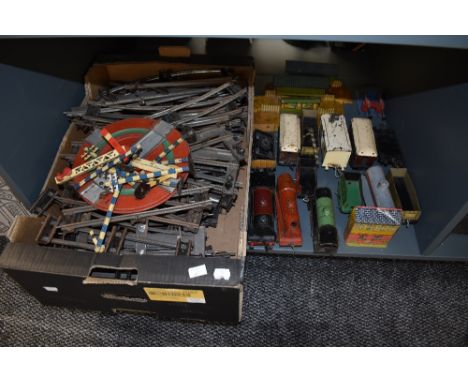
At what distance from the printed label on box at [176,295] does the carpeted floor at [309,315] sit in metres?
0.55

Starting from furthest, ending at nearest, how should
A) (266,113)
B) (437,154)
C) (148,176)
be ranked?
(266,113), (437,154), (148,176)

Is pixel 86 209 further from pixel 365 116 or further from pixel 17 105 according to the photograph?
pixel 365 116

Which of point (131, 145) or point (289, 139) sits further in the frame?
point (289, 139)

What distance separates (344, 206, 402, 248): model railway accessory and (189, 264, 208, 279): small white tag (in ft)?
3.04

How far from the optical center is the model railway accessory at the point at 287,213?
207cm

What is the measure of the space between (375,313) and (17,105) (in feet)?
6.94

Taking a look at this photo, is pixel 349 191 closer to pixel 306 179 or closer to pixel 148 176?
pixel 306 179

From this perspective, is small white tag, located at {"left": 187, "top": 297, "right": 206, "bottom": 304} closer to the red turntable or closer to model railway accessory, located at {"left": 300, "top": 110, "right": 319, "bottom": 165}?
the red turntable

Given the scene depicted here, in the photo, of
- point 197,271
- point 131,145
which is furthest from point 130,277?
point 131,145

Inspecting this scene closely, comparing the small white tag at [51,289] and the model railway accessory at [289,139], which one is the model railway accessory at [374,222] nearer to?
the model railway accessory at [289,139]

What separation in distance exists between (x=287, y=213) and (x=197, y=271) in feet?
2.81

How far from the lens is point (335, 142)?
7.36ft

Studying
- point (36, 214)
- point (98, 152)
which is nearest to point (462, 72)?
point (98, 152)

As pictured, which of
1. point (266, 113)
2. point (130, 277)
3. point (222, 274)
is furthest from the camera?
point (266, 113)
